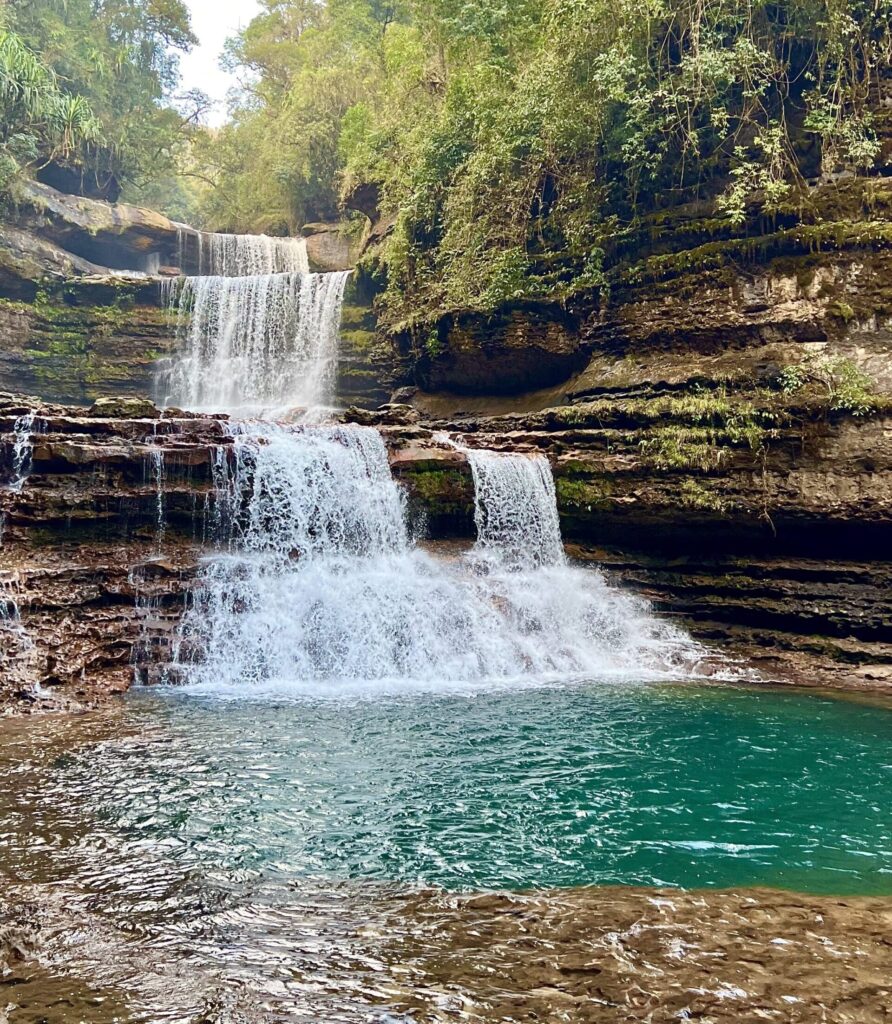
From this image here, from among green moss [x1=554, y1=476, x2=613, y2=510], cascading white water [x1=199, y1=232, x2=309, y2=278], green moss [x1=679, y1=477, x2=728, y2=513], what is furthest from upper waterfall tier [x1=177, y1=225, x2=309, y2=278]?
green moss [x1=679, y1=477, x2=728, y2=513]

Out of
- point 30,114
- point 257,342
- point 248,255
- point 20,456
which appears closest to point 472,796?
point 20,456

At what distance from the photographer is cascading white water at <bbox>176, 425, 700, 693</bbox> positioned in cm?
1076

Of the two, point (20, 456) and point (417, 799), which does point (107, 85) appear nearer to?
point (20, 456)

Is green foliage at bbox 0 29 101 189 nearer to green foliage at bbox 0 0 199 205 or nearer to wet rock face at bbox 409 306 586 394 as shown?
green foliage at bbox 0 0 199 205

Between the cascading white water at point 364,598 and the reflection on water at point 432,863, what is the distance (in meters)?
1.88

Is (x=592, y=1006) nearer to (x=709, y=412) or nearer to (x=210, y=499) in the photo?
(x=210, y=499)

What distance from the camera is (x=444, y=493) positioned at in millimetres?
13430

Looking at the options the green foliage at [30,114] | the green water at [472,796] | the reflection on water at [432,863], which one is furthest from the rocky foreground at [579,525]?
the green foliage at [30,114]

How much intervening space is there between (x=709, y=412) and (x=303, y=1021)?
11.7m

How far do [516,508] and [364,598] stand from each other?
3504mm

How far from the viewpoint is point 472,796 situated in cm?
613

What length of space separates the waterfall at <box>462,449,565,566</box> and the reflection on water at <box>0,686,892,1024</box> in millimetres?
4993

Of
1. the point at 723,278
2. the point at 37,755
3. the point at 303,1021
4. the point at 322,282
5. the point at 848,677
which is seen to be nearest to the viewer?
the point at 303,1021

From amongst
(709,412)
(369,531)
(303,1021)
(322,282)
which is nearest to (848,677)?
(709,412)
